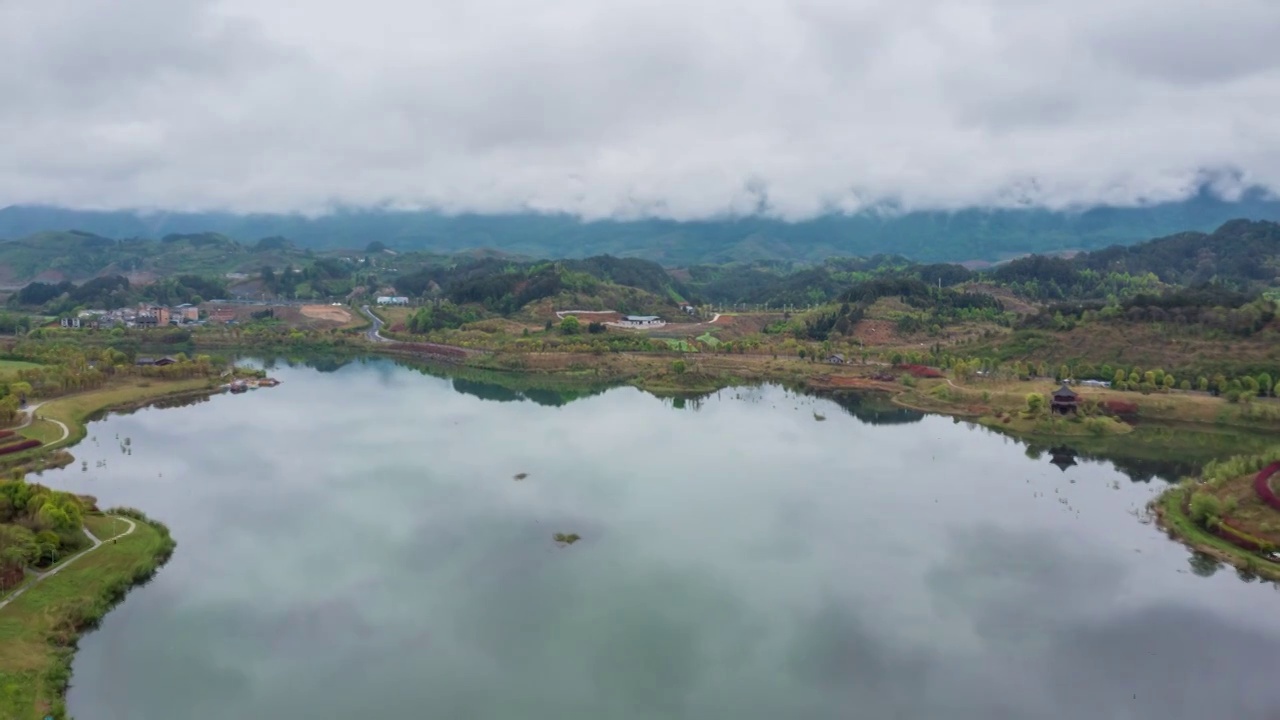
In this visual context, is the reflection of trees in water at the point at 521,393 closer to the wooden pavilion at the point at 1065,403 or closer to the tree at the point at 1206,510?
the wooden pavilion at the point at 1065,403

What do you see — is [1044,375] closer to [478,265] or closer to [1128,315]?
[1128,315]

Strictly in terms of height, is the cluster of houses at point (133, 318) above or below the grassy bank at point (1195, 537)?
below

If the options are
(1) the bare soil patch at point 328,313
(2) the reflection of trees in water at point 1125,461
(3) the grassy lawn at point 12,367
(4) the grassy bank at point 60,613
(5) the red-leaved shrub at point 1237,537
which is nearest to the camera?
(4) the grassy bank at point 60,613

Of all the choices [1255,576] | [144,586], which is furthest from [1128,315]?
[144,586]

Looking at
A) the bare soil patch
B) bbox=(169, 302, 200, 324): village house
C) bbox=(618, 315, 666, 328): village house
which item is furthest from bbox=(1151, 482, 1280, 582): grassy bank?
bbox=(169, 302, 200, 324): village house

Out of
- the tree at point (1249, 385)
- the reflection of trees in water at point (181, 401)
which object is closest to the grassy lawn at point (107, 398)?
the reflection of trees in water at point (181, 401)

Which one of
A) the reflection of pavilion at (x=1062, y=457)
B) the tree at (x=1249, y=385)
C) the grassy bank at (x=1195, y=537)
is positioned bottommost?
the reflection of pavilion at (x=1062, y=457)

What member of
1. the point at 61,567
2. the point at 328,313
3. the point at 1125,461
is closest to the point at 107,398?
the point at 61,567

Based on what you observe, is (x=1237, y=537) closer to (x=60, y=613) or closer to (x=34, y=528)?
Answer: (x=60, y=613)
